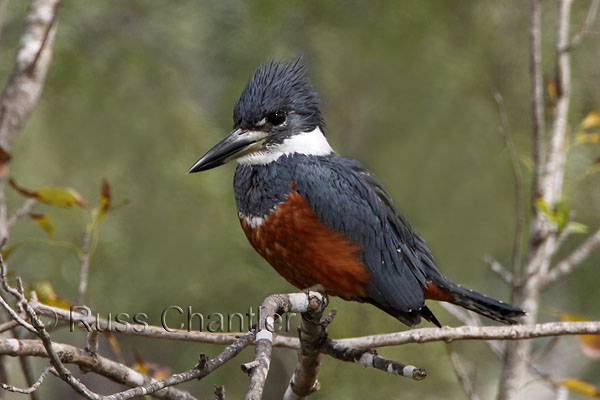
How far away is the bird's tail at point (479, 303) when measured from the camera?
9.16 ft

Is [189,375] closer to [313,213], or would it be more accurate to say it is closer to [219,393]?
[219,393]

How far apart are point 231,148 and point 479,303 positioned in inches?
43.5

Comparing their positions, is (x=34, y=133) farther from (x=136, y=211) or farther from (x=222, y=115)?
(x=222, y=115)

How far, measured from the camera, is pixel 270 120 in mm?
2867

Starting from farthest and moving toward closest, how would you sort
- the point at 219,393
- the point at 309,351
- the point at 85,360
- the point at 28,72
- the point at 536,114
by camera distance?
1. the point at 536,114
2. the point at 28,72
3. the point at 309,351
4. the point at 85,360
5. the point at 219,393

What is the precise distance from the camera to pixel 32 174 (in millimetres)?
4645

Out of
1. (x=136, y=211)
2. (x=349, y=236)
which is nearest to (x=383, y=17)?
(x=136, y=211)

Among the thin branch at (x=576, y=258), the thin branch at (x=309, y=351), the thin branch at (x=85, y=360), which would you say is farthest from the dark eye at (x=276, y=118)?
the thin branch at (x=576, y=258)

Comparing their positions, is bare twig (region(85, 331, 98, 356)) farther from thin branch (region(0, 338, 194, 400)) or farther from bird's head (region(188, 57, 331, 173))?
bird's head (region(188, 57, 331, 173))

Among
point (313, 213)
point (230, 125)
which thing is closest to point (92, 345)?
point (313, 213)

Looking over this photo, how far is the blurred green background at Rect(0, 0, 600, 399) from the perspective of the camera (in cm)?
472

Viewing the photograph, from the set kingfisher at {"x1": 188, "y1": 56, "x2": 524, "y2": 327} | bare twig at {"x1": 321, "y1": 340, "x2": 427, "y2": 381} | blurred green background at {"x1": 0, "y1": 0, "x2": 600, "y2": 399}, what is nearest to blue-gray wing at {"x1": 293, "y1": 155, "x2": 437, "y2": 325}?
kingfisher at {"x1": 188, "y1": 56, "x2": 524, "y2": 327}

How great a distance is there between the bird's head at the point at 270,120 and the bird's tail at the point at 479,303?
72cm

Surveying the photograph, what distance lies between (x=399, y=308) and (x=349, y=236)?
Result: 0.31 metres
